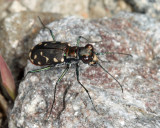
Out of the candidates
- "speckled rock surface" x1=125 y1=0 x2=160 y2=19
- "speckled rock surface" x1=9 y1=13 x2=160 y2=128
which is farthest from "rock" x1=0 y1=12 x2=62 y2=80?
"speckled rock surface" x1=125 y1=0 x2=160 y2=19

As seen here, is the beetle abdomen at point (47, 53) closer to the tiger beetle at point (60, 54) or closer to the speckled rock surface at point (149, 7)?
the tiger beetle at point (60, 54)

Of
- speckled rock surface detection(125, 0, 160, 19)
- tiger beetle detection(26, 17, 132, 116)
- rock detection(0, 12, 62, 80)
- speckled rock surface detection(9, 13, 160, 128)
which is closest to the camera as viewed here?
speckled rock surface detection(9, 13, 160, 128)

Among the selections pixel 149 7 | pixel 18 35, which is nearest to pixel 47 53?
pixel 18 35

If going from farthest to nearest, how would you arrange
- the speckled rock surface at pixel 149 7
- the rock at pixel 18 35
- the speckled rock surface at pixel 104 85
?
the speckled rock surface at pixel 149 7
the rock at pixel 18 35
the speckled rock surface at pixel 104 85

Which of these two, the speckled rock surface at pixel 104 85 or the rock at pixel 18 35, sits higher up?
the rock at pixel 18 35

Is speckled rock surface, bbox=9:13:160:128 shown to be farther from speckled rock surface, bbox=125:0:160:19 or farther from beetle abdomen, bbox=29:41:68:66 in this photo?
speckled rock surface, bbox=125:0:160:19

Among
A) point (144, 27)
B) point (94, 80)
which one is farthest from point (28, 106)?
point (144, 27)

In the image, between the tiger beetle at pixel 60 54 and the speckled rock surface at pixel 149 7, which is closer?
the tiger beetle at pixel 60 54

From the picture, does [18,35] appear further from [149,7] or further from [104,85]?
[149,7]

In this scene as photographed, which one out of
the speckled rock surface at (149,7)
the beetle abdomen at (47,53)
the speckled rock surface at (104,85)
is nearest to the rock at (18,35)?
the speckled rock surface at (104,85)

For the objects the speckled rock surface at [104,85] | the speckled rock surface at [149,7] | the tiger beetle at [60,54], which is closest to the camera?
the speckled rock surface at [104,85]
